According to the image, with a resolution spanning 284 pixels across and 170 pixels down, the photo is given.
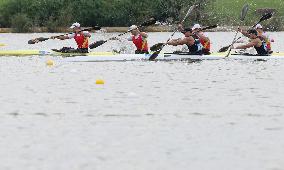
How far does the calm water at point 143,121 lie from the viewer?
13.6 meters

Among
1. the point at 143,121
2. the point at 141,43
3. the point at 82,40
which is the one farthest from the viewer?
the point at 82,40

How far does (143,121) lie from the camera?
17.4 m

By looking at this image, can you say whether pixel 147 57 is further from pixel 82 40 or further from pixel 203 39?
pixel 82 40

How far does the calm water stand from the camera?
44.7 feet

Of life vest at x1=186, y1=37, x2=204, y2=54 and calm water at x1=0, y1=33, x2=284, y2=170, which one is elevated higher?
life vest at x1=186, y1=37, x2=204, y2=54

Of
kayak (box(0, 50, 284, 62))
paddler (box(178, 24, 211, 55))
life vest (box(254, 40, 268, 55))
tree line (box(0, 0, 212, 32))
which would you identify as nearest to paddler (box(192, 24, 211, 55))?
paddler (box(178, 24, 211, 55))

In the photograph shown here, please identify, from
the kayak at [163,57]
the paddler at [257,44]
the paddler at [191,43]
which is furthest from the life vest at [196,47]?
the paddler at [257,44]

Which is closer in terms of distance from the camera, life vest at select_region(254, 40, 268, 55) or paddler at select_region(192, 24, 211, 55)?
life vest at select_region(254, 40, 268, 55)

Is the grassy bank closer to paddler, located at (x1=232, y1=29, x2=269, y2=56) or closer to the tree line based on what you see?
the tree line

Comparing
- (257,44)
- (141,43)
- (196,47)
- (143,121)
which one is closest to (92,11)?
(141,43)

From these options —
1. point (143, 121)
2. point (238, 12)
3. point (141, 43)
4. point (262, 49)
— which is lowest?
point (143, 121)

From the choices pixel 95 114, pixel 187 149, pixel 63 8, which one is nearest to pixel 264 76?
pixel 95 114

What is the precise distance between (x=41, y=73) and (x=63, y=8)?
61.4 m

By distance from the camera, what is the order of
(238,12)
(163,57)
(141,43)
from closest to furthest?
(163,57) → (141,43) → (238,12)
